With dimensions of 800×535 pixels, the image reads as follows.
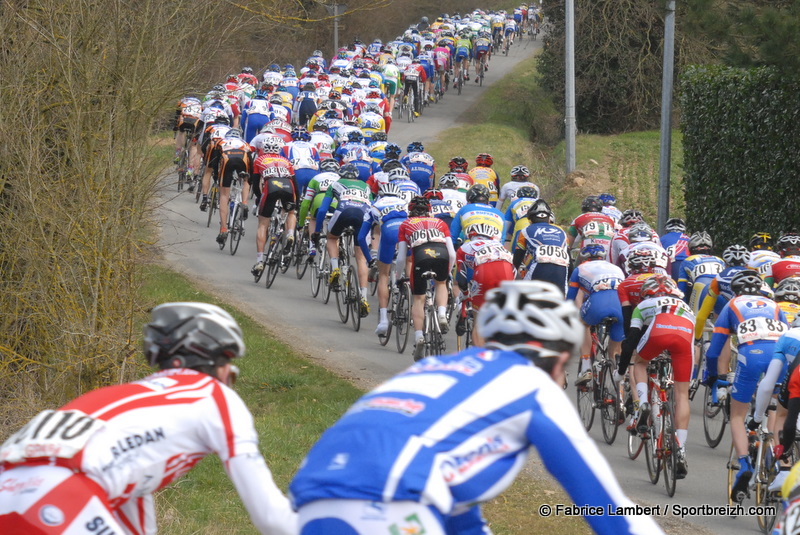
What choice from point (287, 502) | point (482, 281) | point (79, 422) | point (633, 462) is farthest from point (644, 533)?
point (482, 281)

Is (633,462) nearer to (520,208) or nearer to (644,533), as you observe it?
(520,208)

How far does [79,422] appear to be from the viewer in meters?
3.70

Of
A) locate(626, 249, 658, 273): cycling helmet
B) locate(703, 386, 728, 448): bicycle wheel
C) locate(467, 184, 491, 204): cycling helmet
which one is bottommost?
locate(703, 386, 728, 448): bicycle wheel

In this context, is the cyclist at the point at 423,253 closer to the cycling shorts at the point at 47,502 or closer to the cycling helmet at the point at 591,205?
the cycling helmet at the point at 591,205

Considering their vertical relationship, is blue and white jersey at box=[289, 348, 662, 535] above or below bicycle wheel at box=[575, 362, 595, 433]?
above

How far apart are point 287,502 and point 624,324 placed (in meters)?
8.42

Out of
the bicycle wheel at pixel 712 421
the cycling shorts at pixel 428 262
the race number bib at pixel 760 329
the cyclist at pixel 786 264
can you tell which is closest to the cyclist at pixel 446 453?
the race number bib at pixel 760 329

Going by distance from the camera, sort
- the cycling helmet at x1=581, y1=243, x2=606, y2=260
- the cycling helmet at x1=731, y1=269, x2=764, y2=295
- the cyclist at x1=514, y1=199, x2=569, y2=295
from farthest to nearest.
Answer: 1. the cyclist at x1=514, y1=199, x2=569, y2=295
2. the cycling helmet at x1=581, y1=243, x2=606, y2=260
3. the cycling helmet at x1=731, y1=269, x2=764, y2=295

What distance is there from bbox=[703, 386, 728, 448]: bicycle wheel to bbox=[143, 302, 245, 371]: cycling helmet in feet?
27.7

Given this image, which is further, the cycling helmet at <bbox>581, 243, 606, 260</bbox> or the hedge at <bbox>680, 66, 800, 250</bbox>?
the hedge at <bbox>680, 66, 800, 250</bbox>

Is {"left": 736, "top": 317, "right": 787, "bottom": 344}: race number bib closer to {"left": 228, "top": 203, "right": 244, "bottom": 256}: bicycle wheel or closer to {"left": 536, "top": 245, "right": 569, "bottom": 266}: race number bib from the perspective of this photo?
{"left": 536, "top": 245, "right": 569, "bottom": 266}: race number bib

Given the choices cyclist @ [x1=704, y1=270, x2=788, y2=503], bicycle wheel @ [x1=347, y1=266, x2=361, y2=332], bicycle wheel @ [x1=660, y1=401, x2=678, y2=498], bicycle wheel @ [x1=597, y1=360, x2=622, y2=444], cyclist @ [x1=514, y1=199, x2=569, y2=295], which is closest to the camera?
cyclist @ [x1=704, y1=270, x2=788, y2=503]

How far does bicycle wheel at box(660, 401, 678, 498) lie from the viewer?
9.80m

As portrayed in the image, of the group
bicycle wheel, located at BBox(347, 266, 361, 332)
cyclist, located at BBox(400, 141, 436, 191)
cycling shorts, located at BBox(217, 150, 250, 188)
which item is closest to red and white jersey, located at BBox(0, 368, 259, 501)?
bicycle wheel, located at BBox(347, 266, 361, 332)
